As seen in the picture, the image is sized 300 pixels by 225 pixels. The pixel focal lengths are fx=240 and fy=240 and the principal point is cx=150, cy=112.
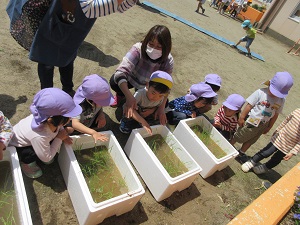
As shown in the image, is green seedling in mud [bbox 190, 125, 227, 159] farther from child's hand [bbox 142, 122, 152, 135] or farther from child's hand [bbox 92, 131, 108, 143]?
child's hand [bbox 92, 131, 108, 143]

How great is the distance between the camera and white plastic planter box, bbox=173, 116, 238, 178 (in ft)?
8.28

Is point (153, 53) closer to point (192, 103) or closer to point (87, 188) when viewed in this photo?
point (192, 103)

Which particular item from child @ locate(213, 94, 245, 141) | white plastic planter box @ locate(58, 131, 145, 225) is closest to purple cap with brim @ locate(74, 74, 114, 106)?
white plastic planter box @ locate(58, 131, 145, 225)

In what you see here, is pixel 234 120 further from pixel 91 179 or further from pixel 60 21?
pixel 60 21

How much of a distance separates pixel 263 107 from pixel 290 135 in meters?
0.44

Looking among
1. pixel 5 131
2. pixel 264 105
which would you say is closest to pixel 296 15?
pixel 264 105

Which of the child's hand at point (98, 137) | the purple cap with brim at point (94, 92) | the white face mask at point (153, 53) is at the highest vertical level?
the white face mask at point (153, 53)

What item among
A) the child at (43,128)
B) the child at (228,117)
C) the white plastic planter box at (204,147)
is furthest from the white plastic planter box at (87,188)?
the child at (228,117)

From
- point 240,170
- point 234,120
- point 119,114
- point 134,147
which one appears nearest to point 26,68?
point 119,114

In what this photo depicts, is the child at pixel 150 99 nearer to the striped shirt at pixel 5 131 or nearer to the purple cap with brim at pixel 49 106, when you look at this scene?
the purple cap with brim at pixel 49 106

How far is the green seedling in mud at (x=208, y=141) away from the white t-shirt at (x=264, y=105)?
0.58m

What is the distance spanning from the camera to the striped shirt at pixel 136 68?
263 centimetres

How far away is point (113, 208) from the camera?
5.74 feet

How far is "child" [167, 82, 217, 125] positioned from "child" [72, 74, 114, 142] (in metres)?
1.15
